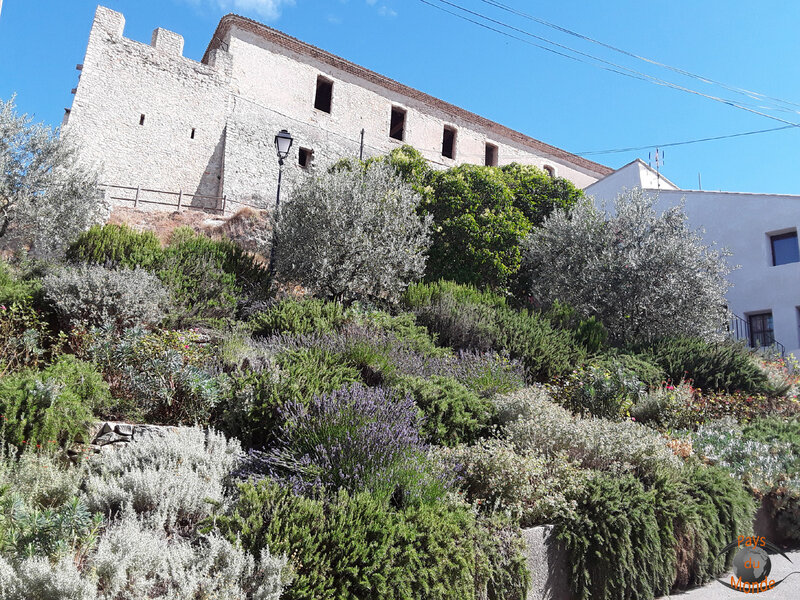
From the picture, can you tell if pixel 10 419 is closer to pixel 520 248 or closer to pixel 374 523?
pixel 374 523

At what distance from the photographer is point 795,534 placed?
5.42m

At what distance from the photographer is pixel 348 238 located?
416 inches

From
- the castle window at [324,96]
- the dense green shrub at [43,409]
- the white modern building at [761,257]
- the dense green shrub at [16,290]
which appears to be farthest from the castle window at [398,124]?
the dense green shrub at [43,409]

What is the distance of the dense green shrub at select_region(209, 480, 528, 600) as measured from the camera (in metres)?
3.13

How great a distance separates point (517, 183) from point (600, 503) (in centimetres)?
1395

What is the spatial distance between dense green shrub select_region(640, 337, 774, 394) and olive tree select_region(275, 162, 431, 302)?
4778 mm

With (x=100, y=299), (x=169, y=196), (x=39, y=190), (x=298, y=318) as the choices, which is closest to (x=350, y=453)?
(x=298, y=318)

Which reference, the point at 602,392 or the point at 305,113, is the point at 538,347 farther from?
the point at 305,113

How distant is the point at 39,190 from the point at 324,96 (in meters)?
17.5

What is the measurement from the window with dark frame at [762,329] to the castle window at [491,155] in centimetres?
1768

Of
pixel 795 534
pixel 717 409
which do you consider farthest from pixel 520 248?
pixel 795 534

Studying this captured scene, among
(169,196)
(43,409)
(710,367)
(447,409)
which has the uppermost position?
(169,196)

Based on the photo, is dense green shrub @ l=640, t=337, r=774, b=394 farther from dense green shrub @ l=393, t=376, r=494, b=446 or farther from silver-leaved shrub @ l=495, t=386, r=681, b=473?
dense green shrub @ l=393, t=376, r=494, b=446

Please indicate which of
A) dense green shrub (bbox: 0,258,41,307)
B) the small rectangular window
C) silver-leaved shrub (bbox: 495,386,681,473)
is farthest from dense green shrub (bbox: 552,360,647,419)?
the small rectangular window
